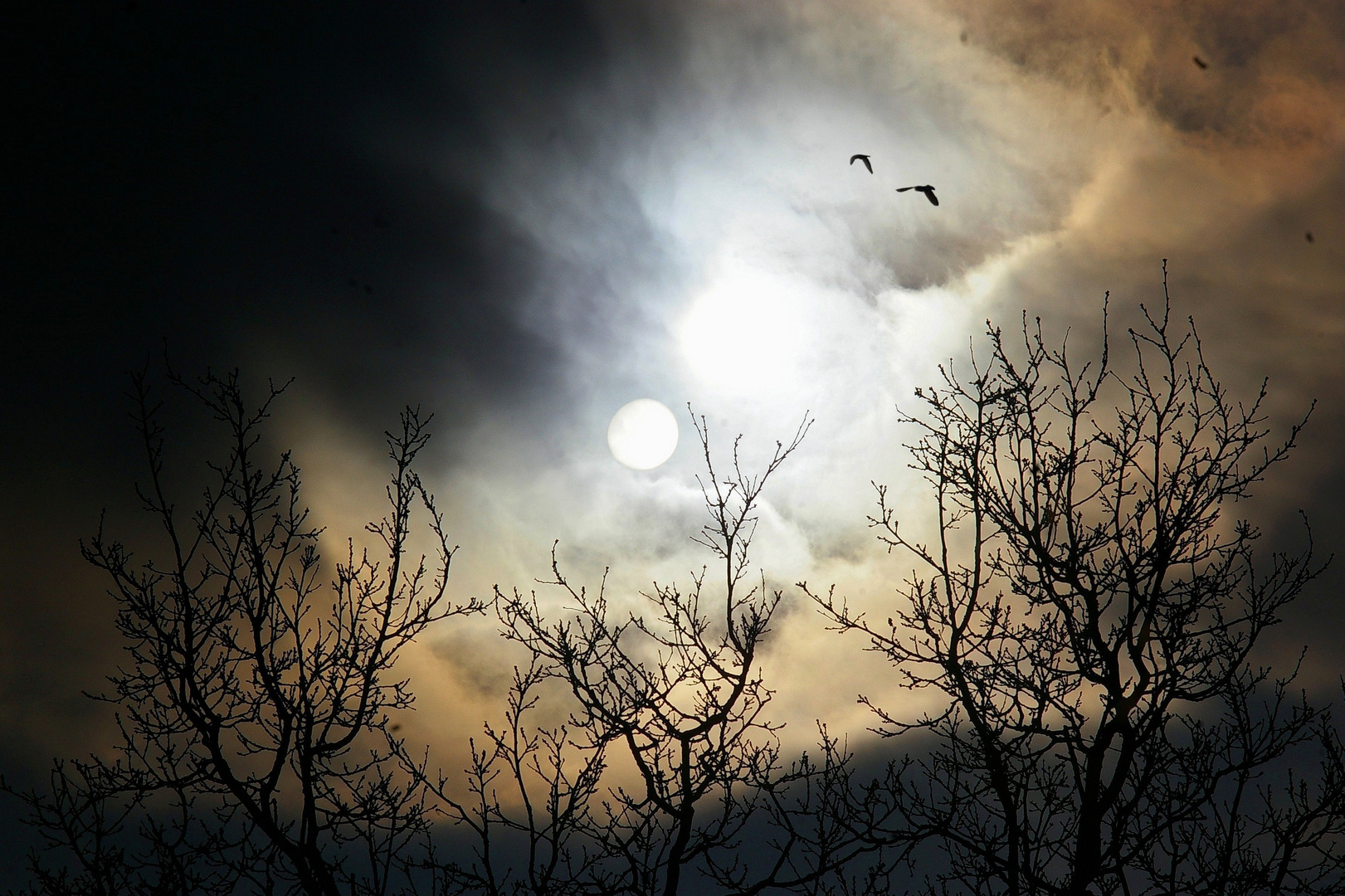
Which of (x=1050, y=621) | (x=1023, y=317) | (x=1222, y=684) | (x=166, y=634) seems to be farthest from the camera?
(x=1023, y=317)

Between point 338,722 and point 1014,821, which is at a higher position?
point 338,722

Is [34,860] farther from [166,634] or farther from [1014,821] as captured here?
[1014,821]

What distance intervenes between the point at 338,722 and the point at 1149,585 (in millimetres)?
7954

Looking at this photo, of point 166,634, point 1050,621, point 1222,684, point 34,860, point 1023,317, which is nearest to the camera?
point 166,634

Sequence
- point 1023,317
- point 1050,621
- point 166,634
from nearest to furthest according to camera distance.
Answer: point 166,634 → point 1050,621 → point 1023,317

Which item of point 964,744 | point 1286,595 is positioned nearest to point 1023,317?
point 1286,595

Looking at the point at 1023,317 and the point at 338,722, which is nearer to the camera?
the point at 338,722

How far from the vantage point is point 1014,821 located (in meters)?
7.43

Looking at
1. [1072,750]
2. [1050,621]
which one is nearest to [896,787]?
[1072,750]

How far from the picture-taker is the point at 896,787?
853cm

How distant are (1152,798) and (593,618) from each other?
6.16 metres

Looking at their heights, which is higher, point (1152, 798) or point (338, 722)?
point (338, 722)

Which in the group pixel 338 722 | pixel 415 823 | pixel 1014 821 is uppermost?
pixel 338 722

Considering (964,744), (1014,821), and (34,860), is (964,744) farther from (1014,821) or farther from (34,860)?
(34,860)
